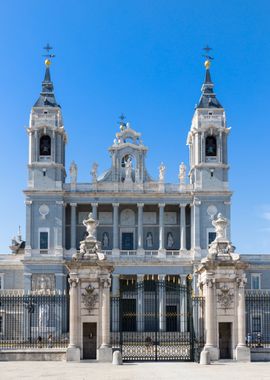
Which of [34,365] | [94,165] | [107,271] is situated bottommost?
[34,365]

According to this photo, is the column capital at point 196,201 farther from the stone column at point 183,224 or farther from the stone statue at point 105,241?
the stone statue at point 105,241

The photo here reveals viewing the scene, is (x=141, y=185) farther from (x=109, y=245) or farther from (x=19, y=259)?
(x=19, y=259)

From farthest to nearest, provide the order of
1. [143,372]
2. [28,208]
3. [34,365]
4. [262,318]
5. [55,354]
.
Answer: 1. [28,208]
2. [262,318]
3. [55,354]
4. [34,365]
5. [143,372]

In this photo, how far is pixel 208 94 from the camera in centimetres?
8625

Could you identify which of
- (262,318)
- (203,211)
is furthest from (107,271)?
(203,211)

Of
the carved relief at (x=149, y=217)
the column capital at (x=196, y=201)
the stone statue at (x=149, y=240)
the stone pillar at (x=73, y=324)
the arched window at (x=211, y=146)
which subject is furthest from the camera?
the carved relief at (x=149, y=217)

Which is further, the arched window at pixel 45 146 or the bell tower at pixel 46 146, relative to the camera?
the arched window at pixel 45 146

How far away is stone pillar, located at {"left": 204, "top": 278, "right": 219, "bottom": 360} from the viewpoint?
38344 mm

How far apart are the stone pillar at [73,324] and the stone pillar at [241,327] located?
26.2ft

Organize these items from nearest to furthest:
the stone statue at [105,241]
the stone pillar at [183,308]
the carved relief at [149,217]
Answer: the stone pillar at [183,308], the stone statue at [105,241], the carved relief at [149,217]

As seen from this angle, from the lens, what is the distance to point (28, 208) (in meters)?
82.4

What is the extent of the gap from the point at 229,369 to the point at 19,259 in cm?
5104

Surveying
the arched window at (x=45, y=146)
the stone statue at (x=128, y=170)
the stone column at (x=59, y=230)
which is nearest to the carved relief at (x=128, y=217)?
the stone statue at (x=128, y=170)

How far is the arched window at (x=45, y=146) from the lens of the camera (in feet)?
276
